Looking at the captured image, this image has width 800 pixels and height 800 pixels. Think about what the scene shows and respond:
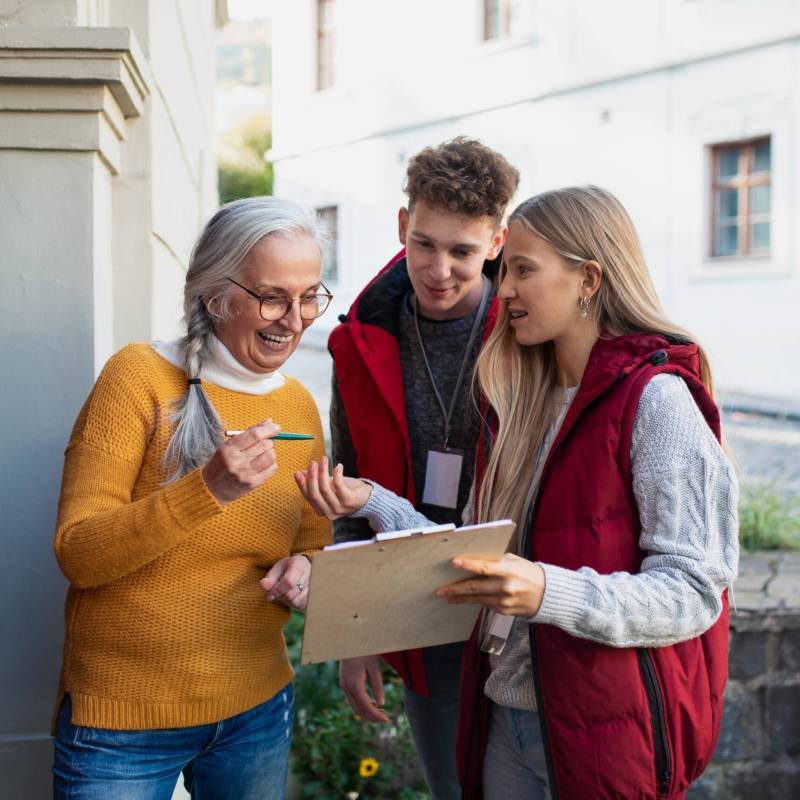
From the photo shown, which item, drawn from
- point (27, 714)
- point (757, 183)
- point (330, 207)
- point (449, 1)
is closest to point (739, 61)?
point (757, 183)

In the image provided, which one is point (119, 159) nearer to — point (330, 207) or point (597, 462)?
point (597, 462)

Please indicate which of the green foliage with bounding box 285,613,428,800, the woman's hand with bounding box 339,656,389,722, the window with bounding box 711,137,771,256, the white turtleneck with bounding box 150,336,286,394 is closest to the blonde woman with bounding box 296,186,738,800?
the white turtleneck with bounding box 150,336,286,394

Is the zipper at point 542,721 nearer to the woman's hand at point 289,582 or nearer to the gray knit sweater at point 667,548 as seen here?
the gray knit sweater at point 667,548

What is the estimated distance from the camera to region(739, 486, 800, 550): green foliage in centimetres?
539

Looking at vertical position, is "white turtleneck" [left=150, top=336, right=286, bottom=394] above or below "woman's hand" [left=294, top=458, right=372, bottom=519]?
above

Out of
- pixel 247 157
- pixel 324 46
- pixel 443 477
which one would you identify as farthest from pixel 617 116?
pixel 247 157

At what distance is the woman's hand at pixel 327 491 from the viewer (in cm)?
194

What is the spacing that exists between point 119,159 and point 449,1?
15.3m

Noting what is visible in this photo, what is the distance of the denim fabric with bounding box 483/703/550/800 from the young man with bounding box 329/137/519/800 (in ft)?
1.78

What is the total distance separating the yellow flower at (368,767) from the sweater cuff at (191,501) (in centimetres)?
190

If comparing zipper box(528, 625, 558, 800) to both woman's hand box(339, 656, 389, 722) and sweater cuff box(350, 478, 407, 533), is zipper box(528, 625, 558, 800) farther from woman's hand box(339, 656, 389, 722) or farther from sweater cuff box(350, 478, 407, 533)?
woman's hand box(339, 656, 389, 722)

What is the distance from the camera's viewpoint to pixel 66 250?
8.17 ft

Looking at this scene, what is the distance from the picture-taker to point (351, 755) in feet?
11.8

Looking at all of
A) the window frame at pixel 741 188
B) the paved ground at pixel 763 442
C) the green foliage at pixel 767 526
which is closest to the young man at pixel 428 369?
the green foliage at pixel 767 526
